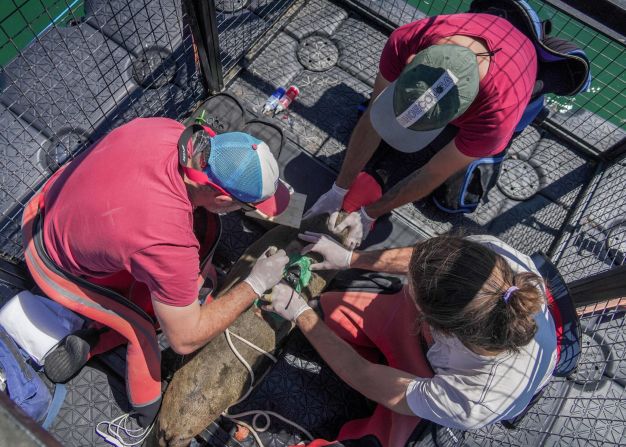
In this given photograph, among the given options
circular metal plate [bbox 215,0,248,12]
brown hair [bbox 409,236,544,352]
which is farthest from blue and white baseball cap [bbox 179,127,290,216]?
circular metal plate [bbox 215,0,248,12]

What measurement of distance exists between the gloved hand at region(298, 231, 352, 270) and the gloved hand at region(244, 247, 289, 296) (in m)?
0.24

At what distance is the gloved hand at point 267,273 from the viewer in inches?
87.8

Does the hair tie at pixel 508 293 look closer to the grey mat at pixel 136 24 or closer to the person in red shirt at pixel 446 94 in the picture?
the person in red shirt at pixel 446 94

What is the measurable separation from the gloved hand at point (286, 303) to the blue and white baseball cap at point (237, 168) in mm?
614

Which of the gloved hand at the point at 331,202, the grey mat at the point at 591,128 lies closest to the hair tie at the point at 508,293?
the gloved hand at the point at 331,202

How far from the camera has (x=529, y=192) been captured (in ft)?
11.0

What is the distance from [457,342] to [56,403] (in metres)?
2.13

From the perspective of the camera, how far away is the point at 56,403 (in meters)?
2.44

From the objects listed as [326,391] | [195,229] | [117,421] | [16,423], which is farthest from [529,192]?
[16,423]

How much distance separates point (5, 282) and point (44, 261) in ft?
2.13

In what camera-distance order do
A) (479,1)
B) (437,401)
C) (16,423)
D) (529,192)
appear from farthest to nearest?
1. (529,192)
2. (479,1)
3. (437,401)
4. (16,423)

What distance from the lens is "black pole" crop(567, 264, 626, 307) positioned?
6.31 feet

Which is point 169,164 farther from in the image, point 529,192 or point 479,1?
point 529,192

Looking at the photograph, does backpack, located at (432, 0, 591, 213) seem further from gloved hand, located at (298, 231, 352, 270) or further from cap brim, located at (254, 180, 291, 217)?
cap brim, located at (254, 180, 291, 217)
